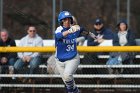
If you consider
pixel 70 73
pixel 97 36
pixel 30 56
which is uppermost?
pixel 97 36

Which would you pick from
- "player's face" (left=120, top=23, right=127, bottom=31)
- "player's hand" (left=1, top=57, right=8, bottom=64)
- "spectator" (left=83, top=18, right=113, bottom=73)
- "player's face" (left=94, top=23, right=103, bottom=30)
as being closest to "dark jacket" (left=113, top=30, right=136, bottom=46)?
"player's face" (left=120, top=23, right=127, bottom=31)

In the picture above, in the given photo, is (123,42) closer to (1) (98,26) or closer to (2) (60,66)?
(1) (98,26)

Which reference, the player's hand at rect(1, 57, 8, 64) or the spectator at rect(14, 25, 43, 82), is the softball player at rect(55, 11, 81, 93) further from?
the player's hand at rect(1, 57, 8, 64)

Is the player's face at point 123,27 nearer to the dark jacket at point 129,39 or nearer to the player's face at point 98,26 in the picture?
the dark jacket at point 129,39

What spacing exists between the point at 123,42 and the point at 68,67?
7.50ft

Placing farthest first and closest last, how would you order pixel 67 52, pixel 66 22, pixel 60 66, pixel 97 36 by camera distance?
pixel 97 36, pixel 60 66, pixel 67 52, pixel 66 22

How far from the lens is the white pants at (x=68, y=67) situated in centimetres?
1198

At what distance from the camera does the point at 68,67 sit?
12.0 m

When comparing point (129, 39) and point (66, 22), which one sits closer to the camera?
point (66, 22)

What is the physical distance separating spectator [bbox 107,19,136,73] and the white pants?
5.04 feet

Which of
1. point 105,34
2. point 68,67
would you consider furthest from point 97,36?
point 68,67

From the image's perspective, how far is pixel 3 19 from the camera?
16281mm

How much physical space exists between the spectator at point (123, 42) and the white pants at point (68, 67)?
1.54 m

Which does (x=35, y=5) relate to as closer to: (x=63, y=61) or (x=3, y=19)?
(x=3, y=19)
